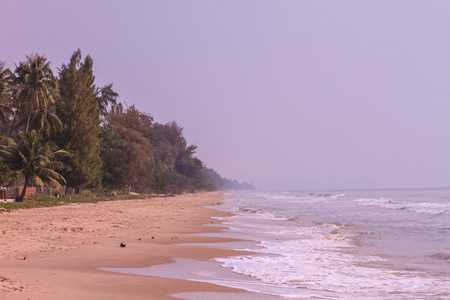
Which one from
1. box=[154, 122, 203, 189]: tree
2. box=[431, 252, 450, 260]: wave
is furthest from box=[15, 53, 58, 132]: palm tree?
box=[154, 122, 203, 189]: tree

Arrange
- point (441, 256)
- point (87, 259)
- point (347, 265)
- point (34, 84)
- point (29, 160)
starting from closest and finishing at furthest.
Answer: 1. point (87, 259)
2. point (347, 265)
3. point (441, 256)
4. point (29, 160)
5. point (34, 84)

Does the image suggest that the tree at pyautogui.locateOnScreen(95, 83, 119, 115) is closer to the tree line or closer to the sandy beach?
the tree line

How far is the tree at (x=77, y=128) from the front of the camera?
32438mm

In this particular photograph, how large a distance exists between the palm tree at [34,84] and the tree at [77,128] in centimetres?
164

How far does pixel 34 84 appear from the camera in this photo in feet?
101

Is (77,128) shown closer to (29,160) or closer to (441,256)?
(29,160)

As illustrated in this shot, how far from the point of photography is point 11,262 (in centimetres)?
643

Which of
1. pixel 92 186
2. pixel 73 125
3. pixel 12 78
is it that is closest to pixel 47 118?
pixel 73 125

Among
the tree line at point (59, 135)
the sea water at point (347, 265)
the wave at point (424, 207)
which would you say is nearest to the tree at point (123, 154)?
the tree line at point (59, 135)

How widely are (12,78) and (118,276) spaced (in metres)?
32.4

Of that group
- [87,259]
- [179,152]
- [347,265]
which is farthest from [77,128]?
[179,152]

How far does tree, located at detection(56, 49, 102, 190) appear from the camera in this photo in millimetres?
32438

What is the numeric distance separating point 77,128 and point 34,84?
15.7ft

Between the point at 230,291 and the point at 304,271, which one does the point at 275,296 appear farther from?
the point at 304,271
